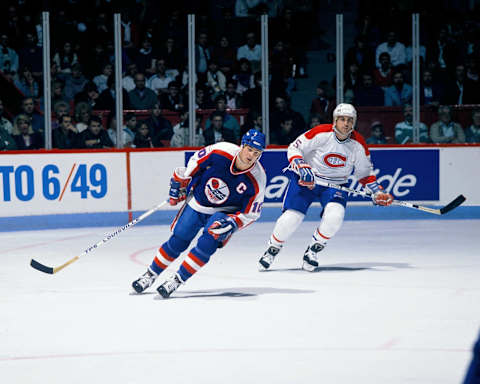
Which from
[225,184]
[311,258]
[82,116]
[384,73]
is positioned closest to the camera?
[225,184]

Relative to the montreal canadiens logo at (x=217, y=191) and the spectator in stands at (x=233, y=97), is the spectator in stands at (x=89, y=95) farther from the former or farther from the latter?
the montreal canadiens logo at (x=217, y=191)

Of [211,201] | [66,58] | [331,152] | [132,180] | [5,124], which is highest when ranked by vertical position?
[66,58]

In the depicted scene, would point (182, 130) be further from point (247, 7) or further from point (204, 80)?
point (247, 7)

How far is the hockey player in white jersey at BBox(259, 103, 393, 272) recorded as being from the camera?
708 cm

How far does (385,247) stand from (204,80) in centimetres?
325

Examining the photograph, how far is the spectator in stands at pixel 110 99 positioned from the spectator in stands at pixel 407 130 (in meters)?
3.00

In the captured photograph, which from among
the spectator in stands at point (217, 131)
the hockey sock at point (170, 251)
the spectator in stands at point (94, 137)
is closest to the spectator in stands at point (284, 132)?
the spectator in stands at point (217, 131)

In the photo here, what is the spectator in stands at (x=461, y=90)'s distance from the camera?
10.6 meters

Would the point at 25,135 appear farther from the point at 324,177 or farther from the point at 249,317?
the point at 249,317

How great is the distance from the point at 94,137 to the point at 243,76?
1910 mm

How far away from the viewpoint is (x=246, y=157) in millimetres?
5805

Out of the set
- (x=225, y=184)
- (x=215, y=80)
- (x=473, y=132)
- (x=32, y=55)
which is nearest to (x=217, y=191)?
(x=225, y=184)

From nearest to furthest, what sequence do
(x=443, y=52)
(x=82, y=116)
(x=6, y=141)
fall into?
(x=6, y=141) < (x=82, y=116) < (x=443, y=52)

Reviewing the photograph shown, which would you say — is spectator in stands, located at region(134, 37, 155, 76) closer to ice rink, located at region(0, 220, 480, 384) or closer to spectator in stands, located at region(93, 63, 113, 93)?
spectator in stands, located at region(93, 63, 113, 93)
